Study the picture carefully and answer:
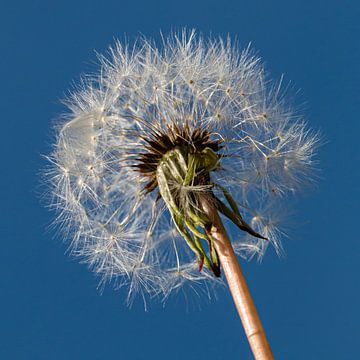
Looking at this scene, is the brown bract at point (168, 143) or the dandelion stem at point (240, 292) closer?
the dandelion stem at point (240, 292)

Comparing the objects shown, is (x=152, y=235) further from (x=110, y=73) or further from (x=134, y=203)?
(x=110, y=73)

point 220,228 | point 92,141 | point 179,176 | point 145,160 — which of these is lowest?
point 220,228

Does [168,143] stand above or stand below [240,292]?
above

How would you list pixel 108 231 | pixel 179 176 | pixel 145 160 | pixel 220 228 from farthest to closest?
1. pixel 108 231
2. pixel 145 160
3. pixel 179 176
4. pixel 220 228

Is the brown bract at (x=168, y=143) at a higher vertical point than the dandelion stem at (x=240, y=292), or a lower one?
higher

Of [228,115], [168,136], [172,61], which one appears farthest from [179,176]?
[172,61]

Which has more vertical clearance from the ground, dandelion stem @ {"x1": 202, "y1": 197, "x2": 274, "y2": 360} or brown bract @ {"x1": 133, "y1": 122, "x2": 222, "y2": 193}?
brown bract @ {"x1": 133, "y1": 122, "x2": 222, "y2": 193}

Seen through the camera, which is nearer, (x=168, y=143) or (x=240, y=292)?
(x=240, y=292)

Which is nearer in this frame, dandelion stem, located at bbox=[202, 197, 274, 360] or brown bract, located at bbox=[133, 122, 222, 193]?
dandelion stem, located at bbox=[202, 197, 274, 360]
